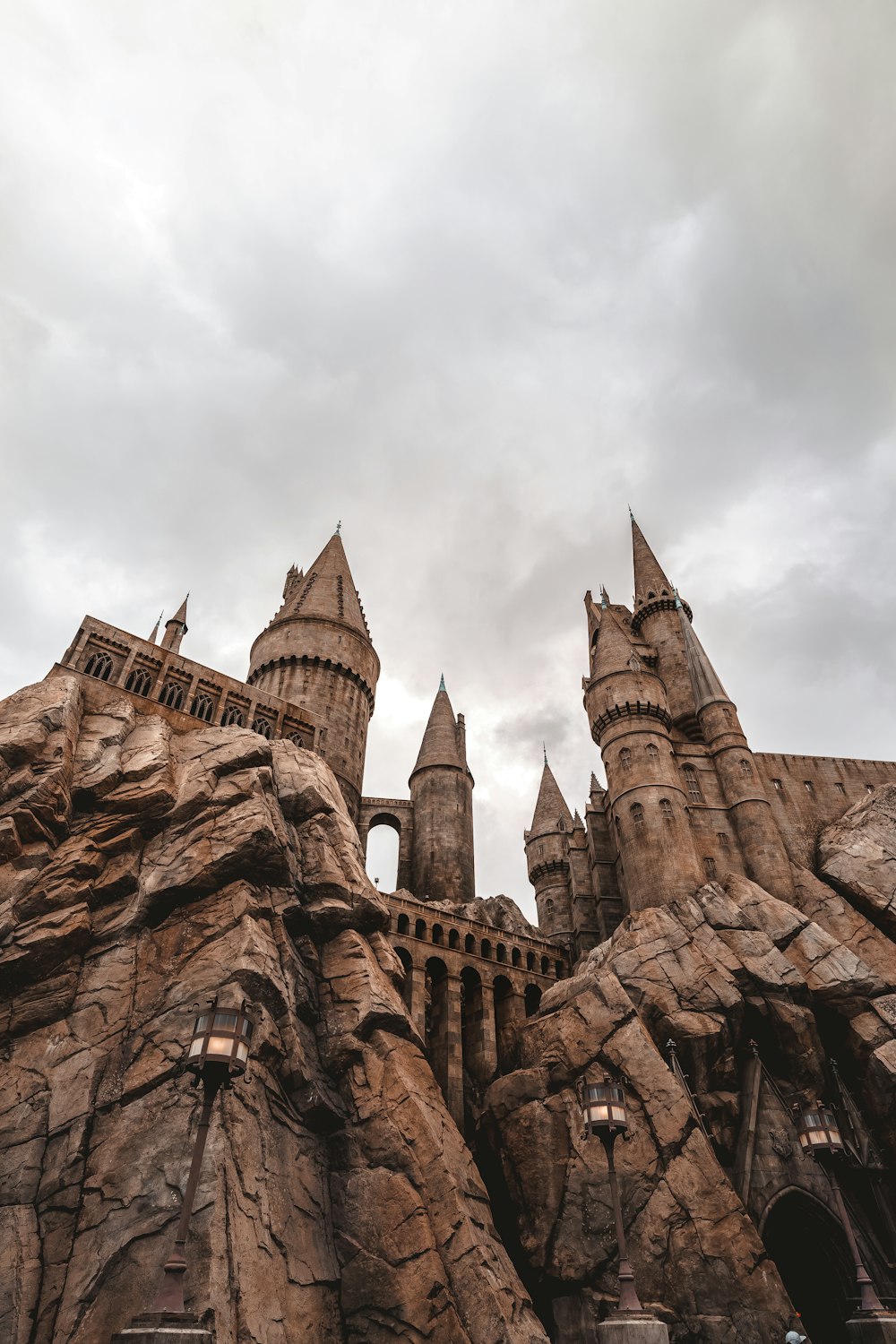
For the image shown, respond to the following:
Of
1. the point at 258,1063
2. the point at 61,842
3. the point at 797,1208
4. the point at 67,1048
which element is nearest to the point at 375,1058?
the point at 258,1063

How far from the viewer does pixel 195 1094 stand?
56.2ft

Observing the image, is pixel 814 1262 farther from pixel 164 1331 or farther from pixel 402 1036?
pixel 164 1331

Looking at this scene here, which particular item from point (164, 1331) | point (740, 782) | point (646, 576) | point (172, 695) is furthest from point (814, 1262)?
point (646, 576)

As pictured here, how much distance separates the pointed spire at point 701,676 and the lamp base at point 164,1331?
130ft

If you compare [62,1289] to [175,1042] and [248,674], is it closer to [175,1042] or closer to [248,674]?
[175,1042]

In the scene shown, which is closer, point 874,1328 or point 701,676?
point 874,1328

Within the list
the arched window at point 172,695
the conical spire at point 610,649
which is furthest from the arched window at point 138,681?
the conical spire at point 610,649

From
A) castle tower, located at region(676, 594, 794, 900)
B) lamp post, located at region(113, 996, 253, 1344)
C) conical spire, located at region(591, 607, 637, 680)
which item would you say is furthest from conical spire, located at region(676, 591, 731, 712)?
lamp post, located at region(113, 996, 253, 1344)

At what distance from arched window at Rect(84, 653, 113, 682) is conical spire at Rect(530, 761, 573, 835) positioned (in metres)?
38.0

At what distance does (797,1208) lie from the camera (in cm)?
2602

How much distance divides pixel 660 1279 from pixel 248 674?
34.1 metres

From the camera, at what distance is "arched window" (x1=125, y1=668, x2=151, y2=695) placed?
101 feet

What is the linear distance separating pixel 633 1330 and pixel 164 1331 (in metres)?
8.23

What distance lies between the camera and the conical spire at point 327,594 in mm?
45969
